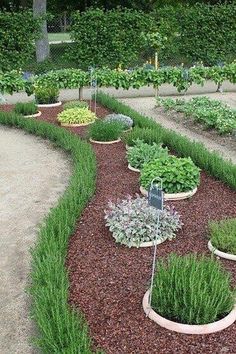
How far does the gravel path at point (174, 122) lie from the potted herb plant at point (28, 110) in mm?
2583

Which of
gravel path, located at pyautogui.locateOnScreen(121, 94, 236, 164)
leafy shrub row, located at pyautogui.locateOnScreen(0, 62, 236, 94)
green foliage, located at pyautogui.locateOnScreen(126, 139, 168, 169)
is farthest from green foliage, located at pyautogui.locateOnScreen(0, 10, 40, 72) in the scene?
green foliage, located at pyautogui.locateOnScreen(126, 139, 168, 169)

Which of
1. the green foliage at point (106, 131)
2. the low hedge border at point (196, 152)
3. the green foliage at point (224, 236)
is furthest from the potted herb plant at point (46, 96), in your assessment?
the green foliage at point (224, 236)

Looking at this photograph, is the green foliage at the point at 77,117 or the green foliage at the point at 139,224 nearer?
the green foliage at the point at 139,224

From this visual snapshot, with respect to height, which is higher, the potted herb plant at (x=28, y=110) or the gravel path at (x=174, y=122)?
the potted herb plant at (x=28, y=110)

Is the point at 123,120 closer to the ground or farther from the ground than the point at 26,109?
farther from the ground

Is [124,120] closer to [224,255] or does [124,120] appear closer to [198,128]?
[198,128]

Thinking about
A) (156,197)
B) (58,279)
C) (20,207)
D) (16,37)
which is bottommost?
(20,207)

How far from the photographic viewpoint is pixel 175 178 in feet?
21.6

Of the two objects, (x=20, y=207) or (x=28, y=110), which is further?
(x=28, y=110)

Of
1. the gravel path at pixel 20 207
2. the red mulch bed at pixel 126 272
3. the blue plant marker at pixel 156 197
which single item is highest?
the blue plant marker at pixel 156 197

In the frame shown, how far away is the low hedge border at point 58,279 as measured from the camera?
3500mm

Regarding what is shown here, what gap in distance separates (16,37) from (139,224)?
50.8 ft

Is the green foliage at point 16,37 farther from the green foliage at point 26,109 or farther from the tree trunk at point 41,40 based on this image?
the green foliage at point 26,109

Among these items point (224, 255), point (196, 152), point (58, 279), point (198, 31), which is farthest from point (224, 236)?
point (198, 31)
